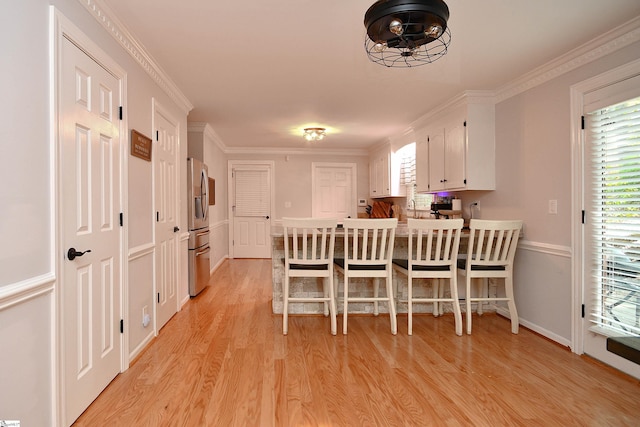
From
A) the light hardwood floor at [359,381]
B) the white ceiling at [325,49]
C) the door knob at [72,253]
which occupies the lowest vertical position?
the light hardwood floor at [359,381]

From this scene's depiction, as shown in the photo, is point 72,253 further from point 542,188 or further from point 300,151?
point 300,151

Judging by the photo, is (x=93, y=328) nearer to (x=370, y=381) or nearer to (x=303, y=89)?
(x=370, y=381)

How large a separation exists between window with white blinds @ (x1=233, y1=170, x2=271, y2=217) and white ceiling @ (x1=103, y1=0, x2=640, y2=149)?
114 inches

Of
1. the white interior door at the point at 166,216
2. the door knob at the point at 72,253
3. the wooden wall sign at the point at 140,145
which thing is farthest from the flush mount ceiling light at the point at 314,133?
the door knob at the point at 72,253

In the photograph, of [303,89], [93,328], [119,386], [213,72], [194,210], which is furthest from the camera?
[194,210]

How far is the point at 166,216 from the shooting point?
3.40 m

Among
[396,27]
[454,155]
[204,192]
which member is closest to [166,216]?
[204,192]

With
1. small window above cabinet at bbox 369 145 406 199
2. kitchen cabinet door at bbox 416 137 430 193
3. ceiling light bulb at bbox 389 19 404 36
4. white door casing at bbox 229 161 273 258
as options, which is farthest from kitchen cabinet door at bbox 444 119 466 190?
white door casing at bbox 229 161 273 258

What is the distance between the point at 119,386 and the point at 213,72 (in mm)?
2562

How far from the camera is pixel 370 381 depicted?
2.29 m

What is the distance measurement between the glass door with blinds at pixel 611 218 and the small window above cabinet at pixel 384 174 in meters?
3.45

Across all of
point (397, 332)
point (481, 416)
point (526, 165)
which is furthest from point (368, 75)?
point (481, 416)

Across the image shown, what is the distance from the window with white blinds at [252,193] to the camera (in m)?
7.41

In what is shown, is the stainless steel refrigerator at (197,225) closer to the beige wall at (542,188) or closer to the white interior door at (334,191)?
the white interior door at (334,191)
